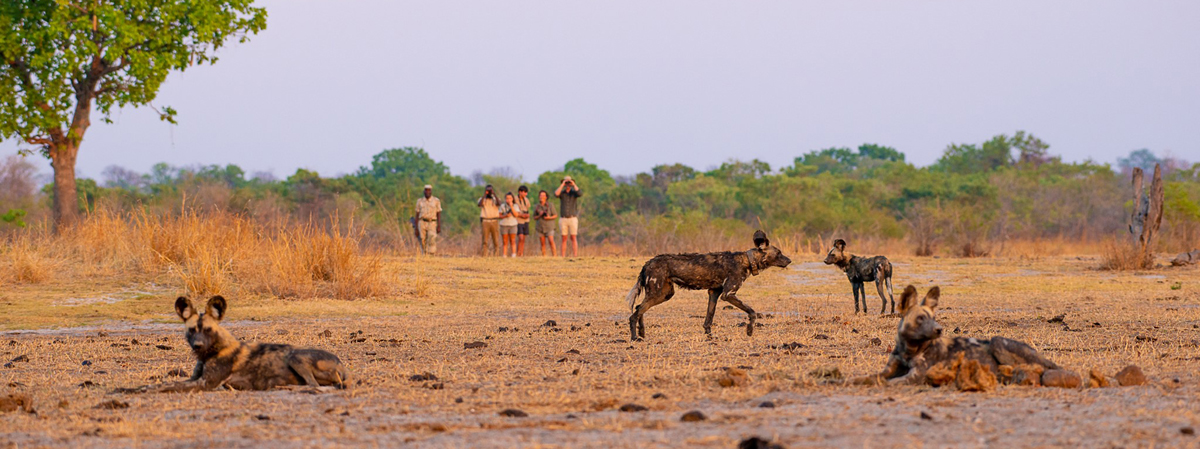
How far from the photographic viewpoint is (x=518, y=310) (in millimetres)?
16938

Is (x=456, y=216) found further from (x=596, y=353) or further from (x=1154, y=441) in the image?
(x=1154, y=441)

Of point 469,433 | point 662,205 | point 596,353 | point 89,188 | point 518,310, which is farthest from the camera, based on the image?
point 662,205

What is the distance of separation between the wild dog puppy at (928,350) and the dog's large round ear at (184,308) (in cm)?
448

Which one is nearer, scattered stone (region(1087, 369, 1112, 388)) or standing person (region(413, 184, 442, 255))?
scattered stone (region(1087, 369, 1112, 388))

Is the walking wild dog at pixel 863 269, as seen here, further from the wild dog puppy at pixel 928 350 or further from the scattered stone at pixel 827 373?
the wild dog puppy at pixel 928 350

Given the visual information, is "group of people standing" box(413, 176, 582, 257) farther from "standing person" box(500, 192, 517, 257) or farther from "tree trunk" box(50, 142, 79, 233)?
"tree trunk" box(50, 142, 79, 233)

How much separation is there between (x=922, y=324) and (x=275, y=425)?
4.06 metres

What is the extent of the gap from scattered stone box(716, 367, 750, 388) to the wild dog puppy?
0.73m

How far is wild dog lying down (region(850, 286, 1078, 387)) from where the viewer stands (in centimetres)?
743

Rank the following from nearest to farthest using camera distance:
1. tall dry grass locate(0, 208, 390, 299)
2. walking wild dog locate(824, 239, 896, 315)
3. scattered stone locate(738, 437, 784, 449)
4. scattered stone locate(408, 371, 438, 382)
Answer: scattered stone locate(738, 437, 784, 449), scattered stone locate(408, 371, 438, 382), walking wild dog locate(824, 239, 896, 315), tall dry grass locate(0, 208, 390, 299)

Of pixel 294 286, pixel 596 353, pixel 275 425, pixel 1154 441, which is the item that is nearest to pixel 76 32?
pixel 294 286

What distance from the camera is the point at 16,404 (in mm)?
7086

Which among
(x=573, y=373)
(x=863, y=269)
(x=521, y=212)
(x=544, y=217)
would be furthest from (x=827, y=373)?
(x=544, y=217)

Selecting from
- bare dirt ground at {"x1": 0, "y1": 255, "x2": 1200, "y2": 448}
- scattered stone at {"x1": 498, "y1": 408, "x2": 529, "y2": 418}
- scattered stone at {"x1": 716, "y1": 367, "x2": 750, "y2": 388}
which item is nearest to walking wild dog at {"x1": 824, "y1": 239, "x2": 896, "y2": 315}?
bare dirt ground at {"x1": 0, "y1": 255, "x2": 1200, "y2": 448}
